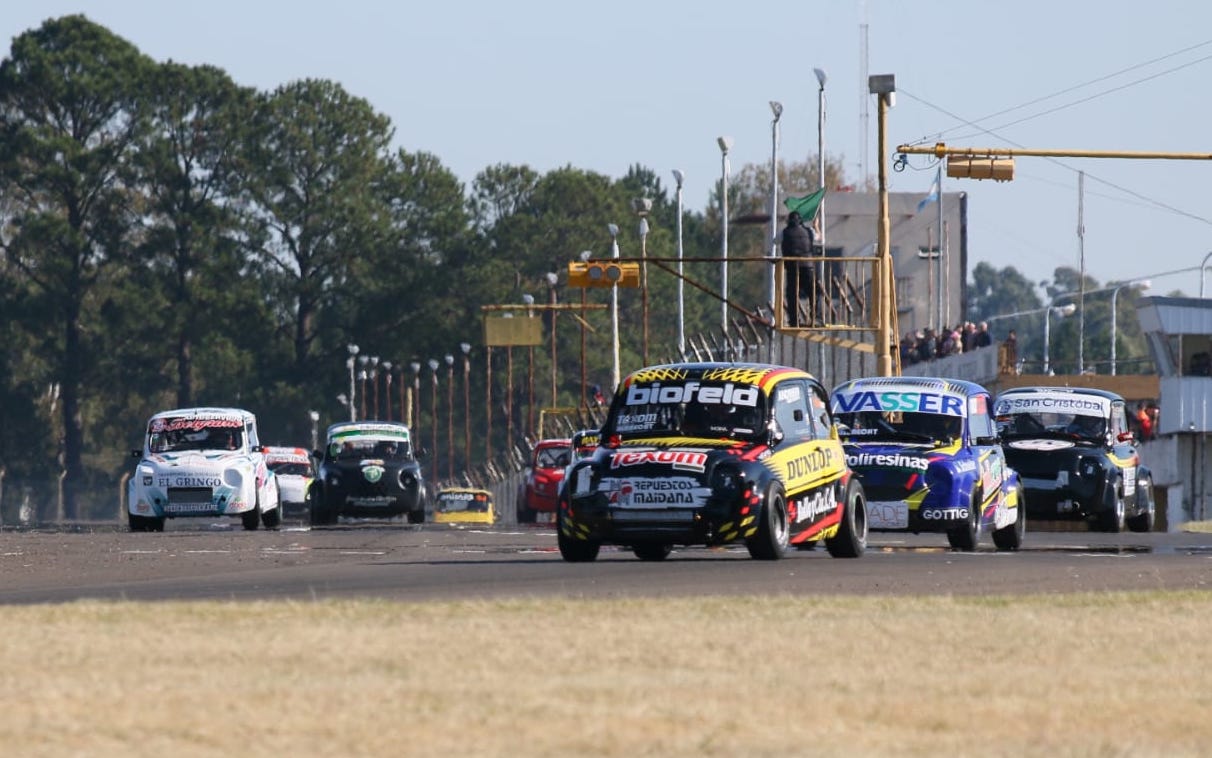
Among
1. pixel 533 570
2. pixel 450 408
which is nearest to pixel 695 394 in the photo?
pixel 533 570

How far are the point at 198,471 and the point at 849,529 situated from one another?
1631 centimetres

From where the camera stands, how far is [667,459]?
2088 cm

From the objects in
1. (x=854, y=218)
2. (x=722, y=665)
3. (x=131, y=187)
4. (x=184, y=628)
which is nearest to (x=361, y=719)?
(x=722, y=665)

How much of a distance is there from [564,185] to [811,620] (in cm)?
13275

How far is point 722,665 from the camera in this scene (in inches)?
454

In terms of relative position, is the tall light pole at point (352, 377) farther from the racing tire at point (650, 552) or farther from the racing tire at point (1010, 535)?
the racing tire at point (650, 552)

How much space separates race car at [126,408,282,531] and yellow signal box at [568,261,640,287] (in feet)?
34.2

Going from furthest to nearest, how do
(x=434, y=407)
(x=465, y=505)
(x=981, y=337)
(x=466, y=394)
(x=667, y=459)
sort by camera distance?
(x=434, y=407)
(x=466, y=394)
(x=465, y=505)
(x=981, y=337)
(x=667, y=459)

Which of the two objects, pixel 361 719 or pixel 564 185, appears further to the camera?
pixel 564 185

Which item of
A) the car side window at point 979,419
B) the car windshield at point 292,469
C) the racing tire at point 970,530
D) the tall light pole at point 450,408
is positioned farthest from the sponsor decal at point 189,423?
the tall light pole at point 450,408

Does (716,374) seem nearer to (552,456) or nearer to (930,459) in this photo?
(930,459)

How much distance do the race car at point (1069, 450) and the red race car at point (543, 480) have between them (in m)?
15.4

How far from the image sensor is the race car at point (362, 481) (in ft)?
135

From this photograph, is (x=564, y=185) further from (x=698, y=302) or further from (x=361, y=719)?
(x=361, y=719)
